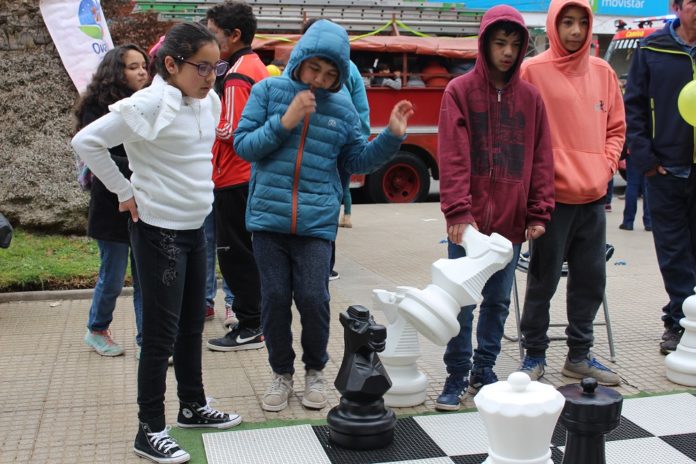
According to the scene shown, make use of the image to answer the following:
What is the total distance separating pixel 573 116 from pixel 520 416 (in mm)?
2044

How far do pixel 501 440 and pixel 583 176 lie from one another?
1.90 metres

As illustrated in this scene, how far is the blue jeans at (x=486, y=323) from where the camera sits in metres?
3.58

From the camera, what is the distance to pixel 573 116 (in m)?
3.74

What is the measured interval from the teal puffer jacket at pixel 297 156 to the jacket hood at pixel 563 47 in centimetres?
97

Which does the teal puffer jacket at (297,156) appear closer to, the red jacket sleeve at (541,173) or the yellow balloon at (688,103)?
the red jacket sleeve at (541,173)

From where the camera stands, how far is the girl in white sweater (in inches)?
114

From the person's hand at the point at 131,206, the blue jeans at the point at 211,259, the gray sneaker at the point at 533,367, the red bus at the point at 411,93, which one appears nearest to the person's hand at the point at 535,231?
the gray sneaker at the point at 533,367

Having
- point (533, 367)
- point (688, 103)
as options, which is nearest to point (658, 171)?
Result: point (688, 103)

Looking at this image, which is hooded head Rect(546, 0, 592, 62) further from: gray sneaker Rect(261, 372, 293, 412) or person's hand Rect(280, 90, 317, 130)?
gray sneaker Rect(261, 372, 293, 412)

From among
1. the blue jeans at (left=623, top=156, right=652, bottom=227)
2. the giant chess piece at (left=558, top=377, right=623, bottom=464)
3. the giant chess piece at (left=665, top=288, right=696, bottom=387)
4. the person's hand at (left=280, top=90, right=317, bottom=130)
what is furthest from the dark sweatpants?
the blue jeans at (left=623, top=156, right=652, bottom=227)

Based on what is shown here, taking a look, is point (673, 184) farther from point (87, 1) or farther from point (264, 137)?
point (87, 1)

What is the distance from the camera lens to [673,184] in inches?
171

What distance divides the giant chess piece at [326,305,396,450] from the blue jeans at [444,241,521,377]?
53 cm

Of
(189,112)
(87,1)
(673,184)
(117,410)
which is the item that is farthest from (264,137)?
(87,1)
